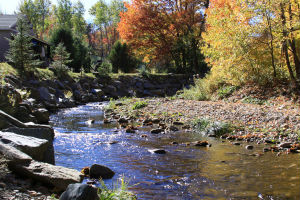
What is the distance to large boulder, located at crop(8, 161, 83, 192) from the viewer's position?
10.3 ft

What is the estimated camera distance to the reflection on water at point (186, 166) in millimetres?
3537

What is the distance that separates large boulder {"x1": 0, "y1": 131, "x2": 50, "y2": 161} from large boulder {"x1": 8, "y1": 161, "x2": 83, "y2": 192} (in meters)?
0.44

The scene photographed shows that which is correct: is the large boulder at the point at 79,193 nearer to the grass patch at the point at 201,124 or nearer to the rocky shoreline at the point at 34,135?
the rocky shoreline at the point at 34,135

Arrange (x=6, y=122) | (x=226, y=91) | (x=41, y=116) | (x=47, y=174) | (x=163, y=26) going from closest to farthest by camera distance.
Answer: (x=47, y=174), (x=6, y=122), (x=41, y=116), (x=226, y=91), (x=163, y=26)

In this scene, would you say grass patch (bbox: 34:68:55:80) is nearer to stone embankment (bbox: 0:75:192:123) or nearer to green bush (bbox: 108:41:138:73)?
stone embankment (bbox: 0:75:192:123)

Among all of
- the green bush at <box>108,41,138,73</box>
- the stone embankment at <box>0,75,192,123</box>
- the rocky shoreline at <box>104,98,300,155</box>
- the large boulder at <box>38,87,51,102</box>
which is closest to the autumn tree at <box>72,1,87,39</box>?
the green bush at <box>108,41,138,73</box>

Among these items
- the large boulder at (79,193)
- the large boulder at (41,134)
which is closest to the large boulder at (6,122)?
the large boulder at (41,134)

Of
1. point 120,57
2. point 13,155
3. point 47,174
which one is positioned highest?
point 120,57

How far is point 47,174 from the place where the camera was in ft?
10.5

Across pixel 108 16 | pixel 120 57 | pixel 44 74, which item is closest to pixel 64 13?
pixel 108 16

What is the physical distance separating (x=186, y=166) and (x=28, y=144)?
2.58m

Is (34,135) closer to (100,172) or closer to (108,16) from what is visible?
(100,172)

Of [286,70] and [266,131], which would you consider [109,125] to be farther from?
[286,70]

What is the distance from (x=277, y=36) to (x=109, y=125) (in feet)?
23.1
